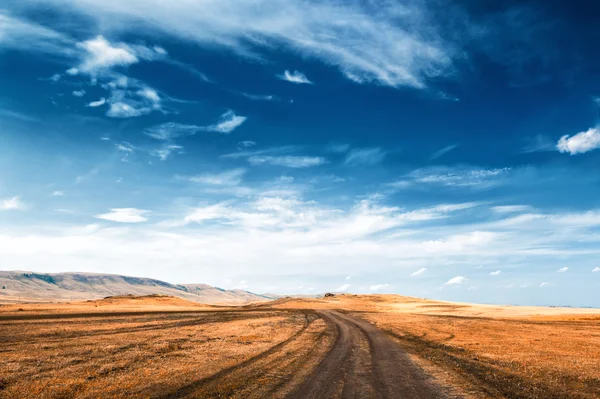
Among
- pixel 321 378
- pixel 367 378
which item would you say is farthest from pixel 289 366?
pixel 367 378

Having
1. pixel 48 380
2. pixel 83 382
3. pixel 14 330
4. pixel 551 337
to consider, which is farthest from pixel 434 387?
pixel 14 330

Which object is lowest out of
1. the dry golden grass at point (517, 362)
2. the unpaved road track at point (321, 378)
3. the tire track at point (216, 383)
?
the tire track at point (216, 383)

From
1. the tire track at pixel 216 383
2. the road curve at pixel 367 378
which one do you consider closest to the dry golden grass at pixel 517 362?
the road curve at pixel 367 378

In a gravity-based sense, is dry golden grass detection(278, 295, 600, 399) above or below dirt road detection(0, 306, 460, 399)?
above

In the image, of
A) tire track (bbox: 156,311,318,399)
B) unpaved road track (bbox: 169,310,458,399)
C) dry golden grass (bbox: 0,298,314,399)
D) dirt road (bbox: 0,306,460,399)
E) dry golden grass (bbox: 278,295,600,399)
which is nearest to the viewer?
tire track (bbox: 156,311,318,399)

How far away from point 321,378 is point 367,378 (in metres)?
2.09

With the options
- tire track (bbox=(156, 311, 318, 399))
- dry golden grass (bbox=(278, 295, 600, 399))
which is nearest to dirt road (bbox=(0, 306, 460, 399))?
tire track (bbox=(156, 311, 318, 399))

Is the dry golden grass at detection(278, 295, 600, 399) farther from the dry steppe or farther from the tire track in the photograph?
the tire track

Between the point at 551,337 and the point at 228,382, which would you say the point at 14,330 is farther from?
the point at 551,337

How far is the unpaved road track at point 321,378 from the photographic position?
42.6 feet

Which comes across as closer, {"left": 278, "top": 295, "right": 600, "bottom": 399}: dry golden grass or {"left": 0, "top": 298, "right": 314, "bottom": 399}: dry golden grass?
{"left": 0, "top": 298, "right": 314, "bottom": 399}: dry golden grass

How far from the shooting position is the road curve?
42.8 feet

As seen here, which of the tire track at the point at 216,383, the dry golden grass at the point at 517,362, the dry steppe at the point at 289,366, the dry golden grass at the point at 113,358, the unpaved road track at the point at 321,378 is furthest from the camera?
the dry golden grass at the point at 517,362

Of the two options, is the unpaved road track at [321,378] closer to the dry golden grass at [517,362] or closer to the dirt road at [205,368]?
the dirt road at [205,368]
